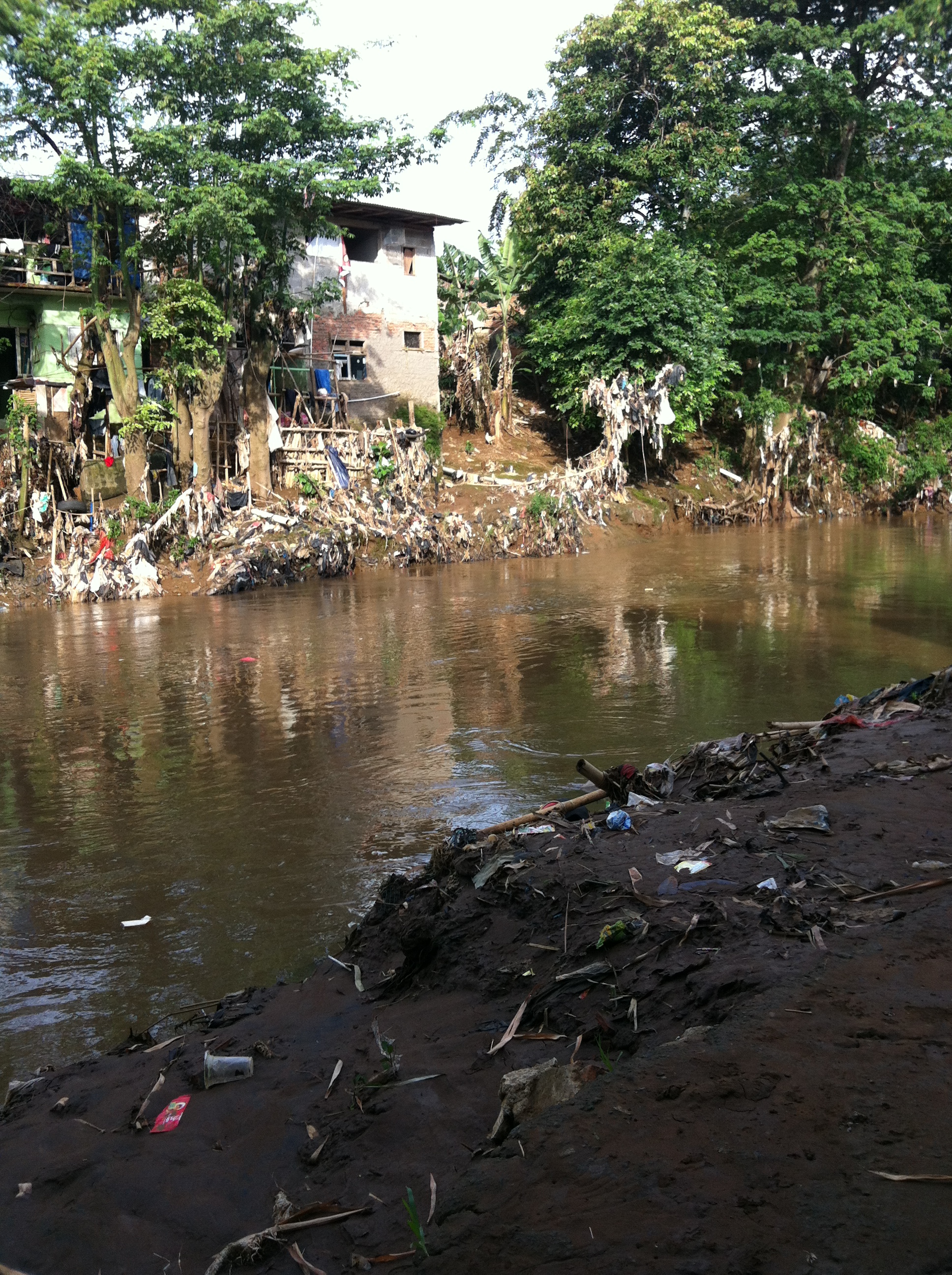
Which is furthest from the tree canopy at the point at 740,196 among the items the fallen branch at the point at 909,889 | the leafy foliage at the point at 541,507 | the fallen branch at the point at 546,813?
the fallen branch at the point at 909,889

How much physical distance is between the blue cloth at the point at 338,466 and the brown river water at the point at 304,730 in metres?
6.62

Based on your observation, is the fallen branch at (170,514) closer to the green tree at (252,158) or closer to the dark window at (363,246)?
the green tree at (252,158)

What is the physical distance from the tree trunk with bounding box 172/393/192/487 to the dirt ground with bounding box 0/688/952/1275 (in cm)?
2040

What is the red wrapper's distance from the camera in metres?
3.28

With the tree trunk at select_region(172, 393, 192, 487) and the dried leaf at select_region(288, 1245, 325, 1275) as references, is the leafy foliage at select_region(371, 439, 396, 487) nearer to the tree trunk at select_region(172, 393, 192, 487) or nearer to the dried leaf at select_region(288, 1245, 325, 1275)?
the tree trunk at select_region(172, 393, 192, 487)

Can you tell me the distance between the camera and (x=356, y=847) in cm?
617

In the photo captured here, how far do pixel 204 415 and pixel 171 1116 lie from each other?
2166cm

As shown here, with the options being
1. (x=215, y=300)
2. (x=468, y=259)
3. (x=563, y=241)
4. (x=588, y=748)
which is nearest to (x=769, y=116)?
(x=563, y=241)

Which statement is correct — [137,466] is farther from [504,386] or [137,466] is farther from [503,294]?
[503,294]

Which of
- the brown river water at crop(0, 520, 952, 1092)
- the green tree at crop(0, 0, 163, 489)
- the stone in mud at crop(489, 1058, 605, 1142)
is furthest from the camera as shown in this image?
the green tree at crop(0, 0, 163, 489)

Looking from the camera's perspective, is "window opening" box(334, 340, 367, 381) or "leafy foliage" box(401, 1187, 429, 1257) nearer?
"leafy foliage" box(401, 1187, 429, 1257)

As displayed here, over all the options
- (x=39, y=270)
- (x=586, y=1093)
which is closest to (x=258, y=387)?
(x=39, y=270)

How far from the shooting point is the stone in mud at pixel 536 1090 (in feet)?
9.19

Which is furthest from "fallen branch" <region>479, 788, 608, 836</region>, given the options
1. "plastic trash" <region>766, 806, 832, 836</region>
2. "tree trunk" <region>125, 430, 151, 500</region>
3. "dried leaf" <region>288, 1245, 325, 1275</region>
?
"tree trunk" <region>125, 430, 151, 500</region>
